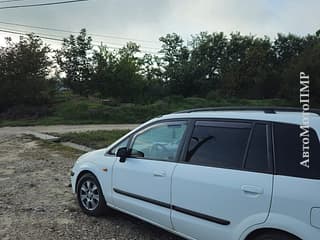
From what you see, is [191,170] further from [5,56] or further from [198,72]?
[198,72]

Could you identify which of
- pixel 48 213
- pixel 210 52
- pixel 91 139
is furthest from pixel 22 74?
pixel 210 52

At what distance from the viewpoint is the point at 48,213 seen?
520cm

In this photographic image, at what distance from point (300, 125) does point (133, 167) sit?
6.78 feet

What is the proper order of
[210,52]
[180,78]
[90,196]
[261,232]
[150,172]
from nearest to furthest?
[261,232], [150,172], [90,196], [180,78], [210,52]

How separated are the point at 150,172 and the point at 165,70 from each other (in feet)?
147

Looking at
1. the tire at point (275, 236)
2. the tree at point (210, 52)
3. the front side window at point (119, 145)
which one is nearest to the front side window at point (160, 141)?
the front side window at point (119, 145)

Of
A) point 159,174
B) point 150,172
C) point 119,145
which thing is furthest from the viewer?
point 119,145

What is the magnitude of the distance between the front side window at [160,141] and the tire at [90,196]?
3.01ft

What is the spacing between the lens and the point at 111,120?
902 inches

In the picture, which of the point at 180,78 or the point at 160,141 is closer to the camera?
the point at 160,141

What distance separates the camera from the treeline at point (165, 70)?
24.3 m

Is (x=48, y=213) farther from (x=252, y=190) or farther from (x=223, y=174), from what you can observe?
(x=252, y=190)

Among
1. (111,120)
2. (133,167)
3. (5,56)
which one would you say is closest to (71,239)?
(133,167)

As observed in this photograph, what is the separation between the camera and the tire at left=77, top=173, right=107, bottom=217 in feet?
16.3
